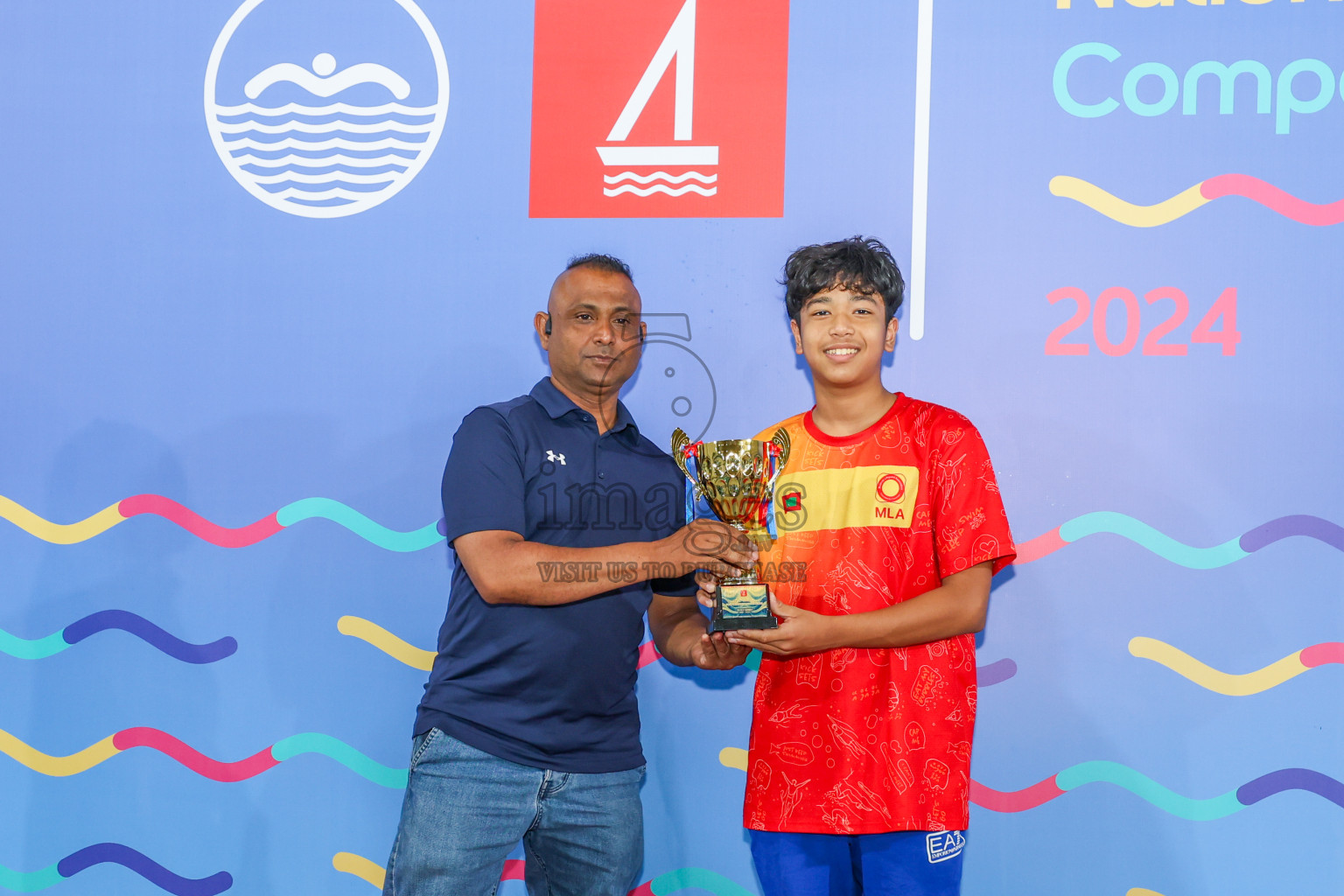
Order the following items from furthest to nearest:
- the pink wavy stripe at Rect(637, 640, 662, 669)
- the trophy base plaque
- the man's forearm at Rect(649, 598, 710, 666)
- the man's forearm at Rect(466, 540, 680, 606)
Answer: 1. the pink wavy stripe at Rect(637, 640, 662, 669)
2. the man's forearm at Rect(649, 598, 710, 666)
3. the man's forearm at Rect(466, 540, 680, 606)
4. the trophy base plaque

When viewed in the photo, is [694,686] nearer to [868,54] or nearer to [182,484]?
[182,484]

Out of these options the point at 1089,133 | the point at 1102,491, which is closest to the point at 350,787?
the point at 1102,491

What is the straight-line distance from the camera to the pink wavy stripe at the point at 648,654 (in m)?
2.47

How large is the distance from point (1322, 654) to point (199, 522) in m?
2.91

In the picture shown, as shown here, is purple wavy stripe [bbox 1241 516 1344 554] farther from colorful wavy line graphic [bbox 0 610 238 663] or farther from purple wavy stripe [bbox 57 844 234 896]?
purple wavy stripe [bbox 57 844 234 896]

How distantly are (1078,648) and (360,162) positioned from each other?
229 centimetres

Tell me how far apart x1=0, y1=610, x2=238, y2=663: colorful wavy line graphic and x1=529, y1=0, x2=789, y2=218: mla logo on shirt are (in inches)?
59.2

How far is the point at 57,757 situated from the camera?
2.65 m

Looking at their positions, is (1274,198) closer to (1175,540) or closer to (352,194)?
(1175,540)

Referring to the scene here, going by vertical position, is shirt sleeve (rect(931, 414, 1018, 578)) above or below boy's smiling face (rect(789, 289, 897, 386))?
below

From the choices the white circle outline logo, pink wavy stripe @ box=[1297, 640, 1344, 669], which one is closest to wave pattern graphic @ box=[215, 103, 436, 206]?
the white circle outline logo

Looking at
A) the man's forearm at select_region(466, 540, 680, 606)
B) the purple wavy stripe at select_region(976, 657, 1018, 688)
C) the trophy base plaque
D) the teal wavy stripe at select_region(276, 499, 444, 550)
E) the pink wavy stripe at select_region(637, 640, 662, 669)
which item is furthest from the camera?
the teal wavy stripe at select_region(276, 499, 444, 550)

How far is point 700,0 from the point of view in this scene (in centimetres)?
251

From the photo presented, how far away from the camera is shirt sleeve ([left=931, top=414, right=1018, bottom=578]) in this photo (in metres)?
1.87
